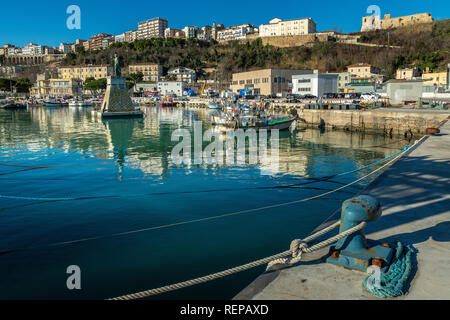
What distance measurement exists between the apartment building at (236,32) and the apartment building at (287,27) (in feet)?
66.8

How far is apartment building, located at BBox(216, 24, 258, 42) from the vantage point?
17159cm

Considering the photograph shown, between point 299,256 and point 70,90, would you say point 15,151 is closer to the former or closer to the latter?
point 299,256

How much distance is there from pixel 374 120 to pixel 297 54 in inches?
3711

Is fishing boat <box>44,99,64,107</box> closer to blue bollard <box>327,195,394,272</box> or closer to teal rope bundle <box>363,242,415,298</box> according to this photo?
blue bollard <box>327,195,394,272</box>

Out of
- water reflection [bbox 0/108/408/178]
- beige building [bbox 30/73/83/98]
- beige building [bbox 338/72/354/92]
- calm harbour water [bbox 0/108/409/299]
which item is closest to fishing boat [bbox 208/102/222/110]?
beige building [bbox 338/72/354/92]

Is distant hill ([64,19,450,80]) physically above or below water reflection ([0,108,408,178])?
above

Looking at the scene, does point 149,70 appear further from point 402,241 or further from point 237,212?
point 402,241

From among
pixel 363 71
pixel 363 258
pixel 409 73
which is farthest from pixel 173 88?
pixel 363 258

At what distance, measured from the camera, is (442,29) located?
110 meters

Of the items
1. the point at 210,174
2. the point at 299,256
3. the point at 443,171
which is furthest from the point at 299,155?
the point at 299,256

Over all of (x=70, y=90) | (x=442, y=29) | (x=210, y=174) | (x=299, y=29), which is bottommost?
(x=210, y=174)

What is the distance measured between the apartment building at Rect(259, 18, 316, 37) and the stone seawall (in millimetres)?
109850

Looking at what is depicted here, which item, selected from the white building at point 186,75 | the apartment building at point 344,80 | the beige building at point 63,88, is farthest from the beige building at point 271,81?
the beige building at point 63,88
